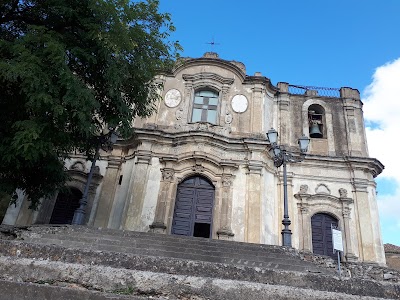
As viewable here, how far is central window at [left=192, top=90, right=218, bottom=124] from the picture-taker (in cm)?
1558

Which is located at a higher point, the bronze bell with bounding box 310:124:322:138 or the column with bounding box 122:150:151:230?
the bronze bell with bounding box 310:124:322:138

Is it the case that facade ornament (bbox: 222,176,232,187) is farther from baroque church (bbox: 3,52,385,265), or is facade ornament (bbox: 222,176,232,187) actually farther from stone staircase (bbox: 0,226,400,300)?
stone staircase (bbox: 0,226,400,300)

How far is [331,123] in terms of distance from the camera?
16.4m

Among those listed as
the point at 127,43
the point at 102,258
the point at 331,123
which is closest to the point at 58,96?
the point at 127,43

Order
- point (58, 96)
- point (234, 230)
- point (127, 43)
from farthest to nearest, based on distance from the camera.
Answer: point (234, 230) → point (127, 43) → point (58, 96)

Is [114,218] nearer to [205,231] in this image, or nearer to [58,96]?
[205,231]

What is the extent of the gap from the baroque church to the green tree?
13.4 ft

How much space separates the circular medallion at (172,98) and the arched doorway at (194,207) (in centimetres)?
399

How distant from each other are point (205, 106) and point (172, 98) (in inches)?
66.2

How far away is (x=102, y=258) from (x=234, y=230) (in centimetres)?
994

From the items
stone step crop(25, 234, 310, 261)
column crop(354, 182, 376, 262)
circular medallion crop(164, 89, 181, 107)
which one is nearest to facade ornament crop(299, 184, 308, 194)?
column crop(354, 182, 376, 262)

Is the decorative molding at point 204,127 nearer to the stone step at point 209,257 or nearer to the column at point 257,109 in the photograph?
the column at point 257,109

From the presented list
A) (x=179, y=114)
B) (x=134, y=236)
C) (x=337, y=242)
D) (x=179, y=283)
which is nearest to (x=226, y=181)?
(x=179, y=114)

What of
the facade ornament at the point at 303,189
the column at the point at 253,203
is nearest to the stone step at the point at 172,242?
the column at the point at 253,203
